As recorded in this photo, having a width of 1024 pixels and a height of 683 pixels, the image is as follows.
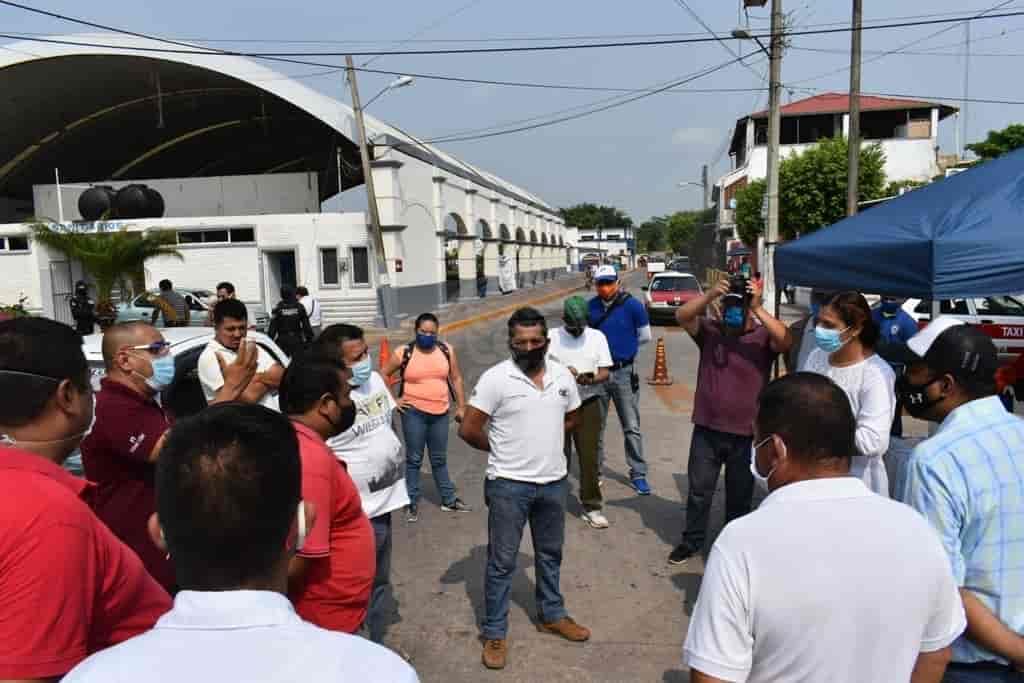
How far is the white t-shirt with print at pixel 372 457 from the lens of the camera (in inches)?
134

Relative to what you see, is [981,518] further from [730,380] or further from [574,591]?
[574,591]

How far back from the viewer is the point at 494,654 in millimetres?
3713

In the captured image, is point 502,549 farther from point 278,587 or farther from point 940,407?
point 278,587

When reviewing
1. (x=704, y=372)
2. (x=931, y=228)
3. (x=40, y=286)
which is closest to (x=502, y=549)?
(x=704, y=372)

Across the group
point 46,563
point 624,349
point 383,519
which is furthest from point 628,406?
point 46,563

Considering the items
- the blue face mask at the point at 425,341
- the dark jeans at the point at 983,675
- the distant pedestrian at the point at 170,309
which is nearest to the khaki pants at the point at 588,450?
the blue face mask at the point at 425,341

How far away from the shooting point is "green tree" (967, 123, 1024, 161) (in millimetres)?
30266

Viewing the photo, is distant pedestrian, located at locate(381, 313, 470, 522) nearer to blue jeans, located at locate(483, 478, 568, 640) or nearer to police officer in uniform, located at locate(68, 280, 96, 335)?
blue jeans, located at locate(483, 478, 568, 640)

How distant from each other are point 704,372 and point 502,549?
6.20 feet

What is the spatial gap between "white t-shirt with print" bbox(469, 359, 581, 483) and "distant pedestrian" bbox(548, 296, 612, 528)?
1810mm

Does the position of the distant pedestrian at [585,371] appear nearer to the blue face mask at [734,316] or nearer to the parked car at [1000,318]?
the blue face mask at [734,316]

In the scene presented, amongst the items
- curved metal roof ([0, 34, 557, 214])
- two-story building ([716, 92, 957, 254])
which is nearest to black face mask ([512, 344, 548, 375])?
curved metal roof ([0, 34, 557, 214])

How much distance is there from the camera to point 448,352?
6164 millimetres

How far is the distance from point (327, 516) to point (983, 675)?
1.99 m
